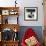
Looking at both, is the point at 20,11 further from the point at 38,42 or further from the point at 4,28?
the point at 38,42

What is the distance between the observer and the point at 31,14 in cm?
602

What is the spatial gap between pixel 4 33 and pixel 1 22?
424 millimetres

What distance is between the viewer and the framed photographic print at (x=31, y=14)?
602 cm

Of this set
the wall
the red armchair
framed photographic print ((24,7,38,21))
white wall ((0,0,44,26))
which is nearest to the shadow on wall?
the wall

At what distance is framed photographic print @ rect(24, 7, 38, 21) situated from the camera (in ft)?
19.8

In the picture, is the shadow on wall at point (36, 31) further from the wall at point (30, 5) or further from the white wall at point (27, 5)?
the white wall at point (27, 5)

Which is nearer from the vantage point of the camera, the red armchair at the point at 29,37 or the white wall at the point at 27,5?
the red armchair at the point at 29,37

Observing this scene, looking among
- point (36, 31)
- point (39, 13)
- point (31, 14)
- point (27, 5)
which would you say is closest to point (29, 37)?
point (36, 31)

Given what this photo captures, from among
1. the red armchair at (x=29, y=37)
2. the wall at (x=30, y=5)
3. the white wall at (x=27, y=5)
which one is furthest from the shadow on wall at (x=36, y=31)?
the red armchair at (x=29, y=37)

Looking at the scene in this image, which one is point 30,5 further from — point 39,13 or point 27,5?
point 39,13

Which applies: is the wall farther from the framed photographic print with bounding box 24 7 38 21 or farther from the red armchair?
the red armchair

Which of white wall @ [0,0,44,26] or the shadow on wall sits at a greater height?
white wall @ [0,0,44,26]

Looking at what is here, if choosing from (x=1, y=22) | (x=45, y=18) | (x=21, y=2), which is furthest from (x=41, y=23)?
(x=1, y=22)

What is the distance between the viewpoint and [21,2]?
607 centimetres
